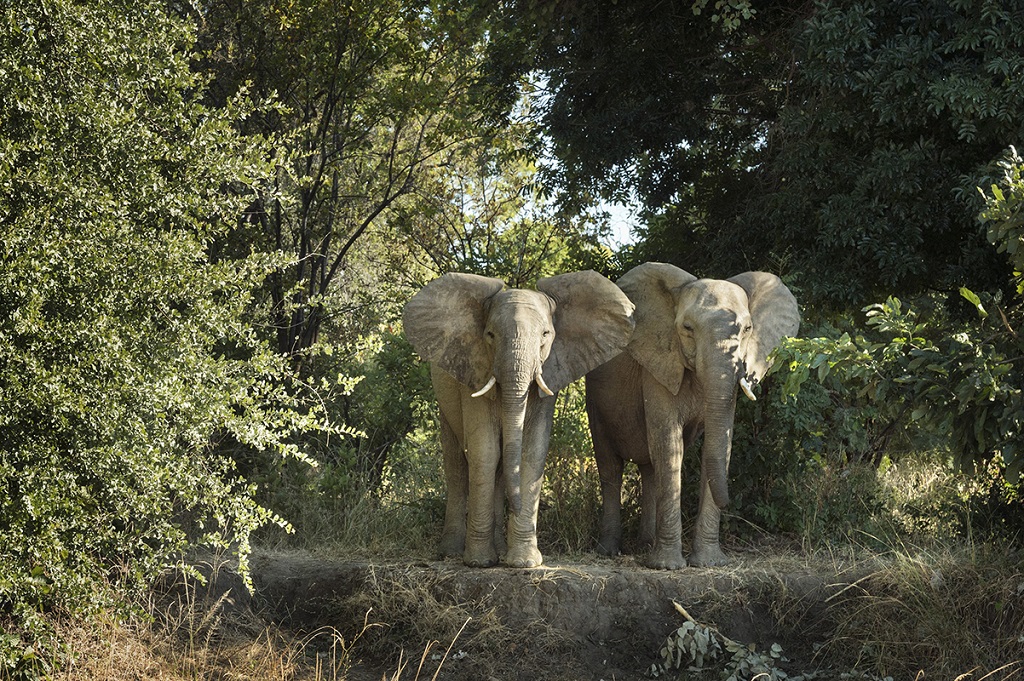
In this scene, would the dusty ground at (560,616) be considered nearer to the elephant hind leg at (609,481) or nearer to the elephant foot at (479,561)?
the elephant foot at (479,561)

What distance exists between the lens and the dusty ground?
28.2ft

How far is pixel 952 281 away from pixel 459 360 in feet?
14.5

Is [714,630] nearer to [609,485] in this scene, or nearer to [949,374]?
[609,485]

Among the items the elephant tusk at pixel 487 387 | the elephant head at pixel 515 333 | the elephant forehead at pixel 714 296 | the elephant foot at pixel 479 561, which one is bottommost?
the elephant foot at pixel 479 561

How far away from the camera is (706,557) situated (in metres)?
9.59

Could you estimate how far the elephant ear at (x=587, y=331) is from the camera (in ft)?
32.0

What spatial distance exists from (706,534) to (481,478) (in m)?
1.91

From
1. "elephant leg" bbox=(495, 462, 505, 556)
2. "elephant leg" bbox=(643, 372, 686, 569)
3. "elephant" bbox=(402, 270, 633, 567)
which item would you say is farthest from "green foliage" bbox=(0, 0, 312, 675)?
"elephant leg" bbox=(643, 372, 686, 569)

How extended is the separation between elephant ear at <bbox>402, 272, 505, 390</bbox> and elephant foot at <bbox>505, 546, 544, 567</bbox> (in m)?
1.34

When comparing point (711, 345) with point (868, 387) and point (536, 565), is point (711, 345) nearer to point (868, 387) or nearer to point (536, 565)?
point (868, 387)

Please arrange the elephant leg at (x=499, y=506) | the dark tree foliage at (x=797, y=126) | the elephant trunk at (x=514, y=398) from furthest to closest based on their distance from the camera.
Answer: the elephant leg at (x=499, y=506) < the dark tree foliage at (x=797, y=126) < the elephant trunk at (x=514, y=398)

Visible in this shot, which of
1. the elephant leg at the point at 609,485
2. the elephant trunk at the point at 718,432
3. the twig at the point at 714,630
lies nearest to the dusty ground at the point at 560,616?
the twig at the point at 714,630

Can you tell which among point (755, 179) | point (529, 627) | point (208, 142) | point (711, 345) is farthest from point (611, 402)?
point (208, 142)

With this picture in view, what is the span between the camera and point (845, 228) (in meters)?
10.3
